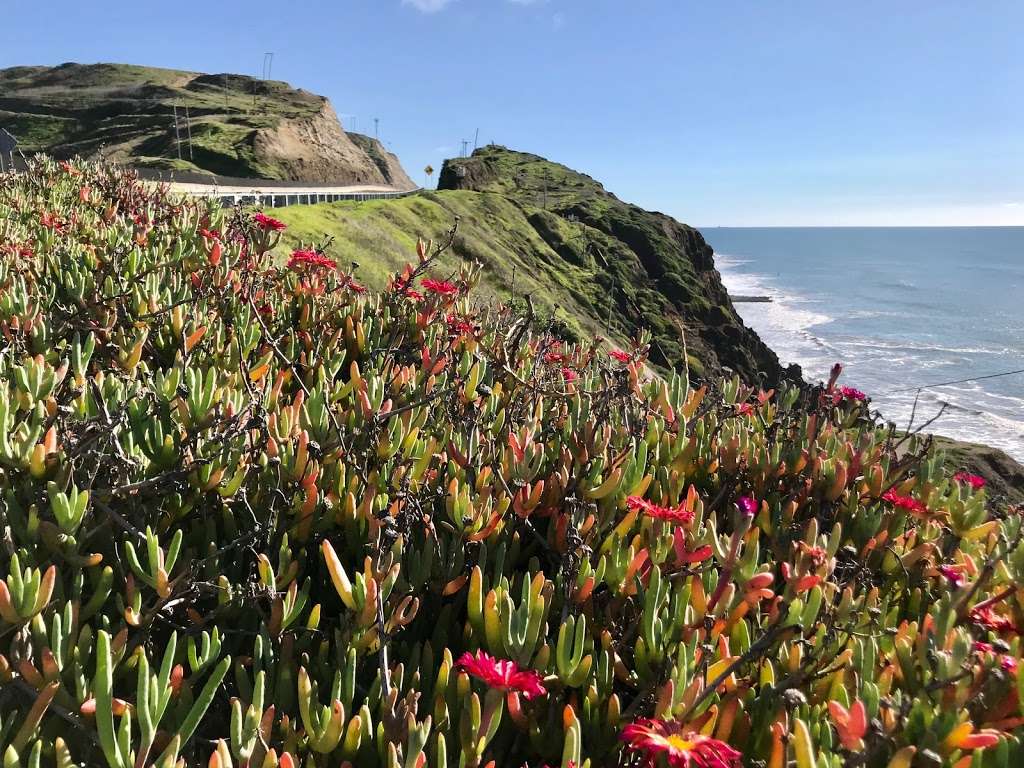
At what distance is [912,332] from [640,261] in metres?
25.5

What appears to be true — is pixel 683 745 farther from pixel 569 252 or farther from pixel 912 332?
pixel 912 332

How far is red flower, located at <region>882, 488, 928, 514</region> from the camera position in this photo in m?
2.45

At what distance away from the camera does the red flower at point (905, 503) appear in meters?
2.45

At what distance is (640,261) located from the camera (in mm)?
55344

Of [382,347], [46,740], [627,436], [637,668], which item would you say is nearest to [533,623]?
[637,668]

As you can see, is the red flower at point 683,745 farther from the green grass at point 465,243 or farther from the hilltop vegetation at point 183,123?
the hilltop vegetation at point 183,123

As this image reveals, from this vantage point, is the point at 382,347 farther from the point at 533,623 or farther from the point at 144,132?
the point at 144,132

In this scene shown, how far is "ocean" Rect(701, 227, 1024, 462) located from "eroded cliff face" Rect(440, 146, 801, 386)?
5414 mm

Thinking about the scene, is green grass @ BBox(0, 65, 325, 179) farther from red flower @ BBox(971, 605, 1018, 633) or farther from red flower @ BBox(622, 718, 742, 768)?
red flower @ BBox(971, 605, 1018, 633)

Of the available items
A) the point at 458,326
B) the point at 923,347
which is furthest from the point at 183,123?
the point at 458,326

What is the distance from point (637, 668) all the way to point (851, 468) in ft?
4.90

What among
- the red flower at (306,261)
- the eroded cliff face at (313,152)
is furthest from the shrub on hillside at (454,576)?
the eroded cliff face at (313,152)

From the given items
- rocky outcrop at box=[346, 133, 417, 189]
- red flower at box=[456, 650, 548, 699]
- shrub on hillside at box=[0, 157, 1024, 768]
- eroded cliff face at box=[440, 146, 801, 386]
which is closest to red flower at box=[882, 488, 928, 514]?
shrub on hillside at box=[0, 157, 1024, 768]

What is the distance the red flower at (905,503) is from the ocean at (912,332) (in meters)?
0.64
